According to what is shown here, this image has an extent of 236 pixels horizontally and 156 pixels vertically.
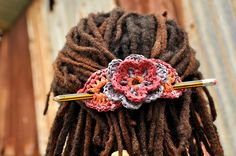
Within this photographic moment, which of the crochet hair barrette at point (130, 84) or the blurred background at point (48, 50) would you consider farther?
the blurred background at point (48, 50)

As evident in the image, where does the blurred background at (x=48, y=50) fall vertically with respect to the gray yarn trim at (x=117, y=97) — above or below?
above

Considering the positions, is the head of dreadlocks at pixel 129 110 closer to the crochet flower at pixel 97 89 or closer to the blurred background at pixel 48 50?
the crochet flower at pixel 97 89

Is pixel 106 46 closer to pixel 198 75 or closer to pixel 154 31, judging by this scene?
pixel 154 31

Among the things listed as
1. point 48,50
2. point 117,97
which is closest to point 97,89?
point 117,97

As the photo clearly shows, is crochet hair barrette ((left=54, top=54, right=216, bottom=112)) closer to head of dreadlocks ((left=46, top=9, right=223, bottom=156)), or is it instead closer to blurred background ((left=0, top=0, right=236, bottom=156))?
head of dreadlocks ((left=46, top=9, right=223, bottom=156))

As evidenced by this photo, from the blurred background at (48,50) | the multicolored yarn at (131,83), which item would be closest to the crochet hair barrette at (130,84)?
the multicolored yarn at (131,83)

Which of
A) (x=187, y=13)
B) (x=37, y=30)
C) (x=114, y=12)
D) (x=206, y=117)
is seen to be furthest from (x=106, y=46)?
(x=37, y=30)

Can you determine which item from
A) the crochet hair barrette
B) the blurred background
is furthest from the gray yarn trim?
the blurred background

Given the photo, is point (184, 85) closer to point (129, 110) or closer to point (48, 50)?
point (129, 110)
